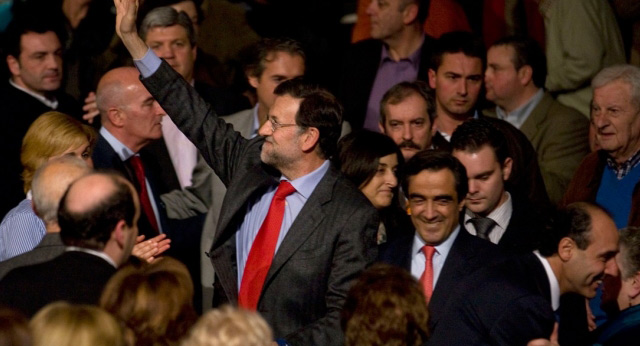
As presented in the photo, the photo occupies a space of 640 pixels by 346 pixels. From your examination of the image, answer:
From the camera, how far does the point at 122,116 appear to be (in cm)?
717

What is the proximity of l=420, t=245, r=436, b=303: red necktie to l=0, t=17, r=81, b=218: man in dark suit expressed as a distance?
3.11 metres

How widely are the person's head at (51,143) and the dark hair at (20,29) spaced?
6.88 feet

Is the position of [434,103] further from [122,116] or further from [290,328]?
[290,328]

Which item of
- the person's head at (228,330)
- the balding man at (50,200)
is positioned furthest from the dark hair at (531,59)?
the person's head at (228,330)

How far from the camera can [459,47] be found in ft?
25.6

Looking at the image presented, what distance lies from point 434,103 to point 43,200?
2.97 meters

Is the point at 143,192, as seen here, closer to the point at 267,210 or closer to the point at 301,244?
the point at 267,210

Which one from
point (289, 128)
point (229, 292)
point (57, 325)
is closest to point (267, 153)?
point (289, 128)

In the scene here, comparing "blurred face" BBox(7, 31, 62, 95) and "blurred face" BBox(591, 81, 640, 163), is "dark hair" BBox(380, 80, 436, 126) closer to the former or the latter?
"blurred face" BBox(591, 81, 640, 163)

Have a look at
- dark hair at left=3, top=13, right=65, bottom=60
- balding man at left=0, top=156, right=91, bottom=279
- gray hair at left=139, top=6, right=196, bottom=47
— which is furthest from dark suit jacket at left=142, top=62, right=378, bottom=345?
dark hair at left=3, top=13, right=65, bottom=60

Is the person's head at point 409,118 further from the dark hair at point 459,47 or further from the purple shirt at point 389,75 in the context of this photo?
the purple shirt at point 389,75

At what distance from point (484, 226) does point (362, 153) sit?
30.8 inches

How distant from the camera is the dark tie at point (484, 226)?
6.52 meters

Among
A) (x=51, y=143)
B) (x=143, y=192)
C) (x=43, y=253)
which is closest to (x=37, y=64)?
(x=143, y=192)
